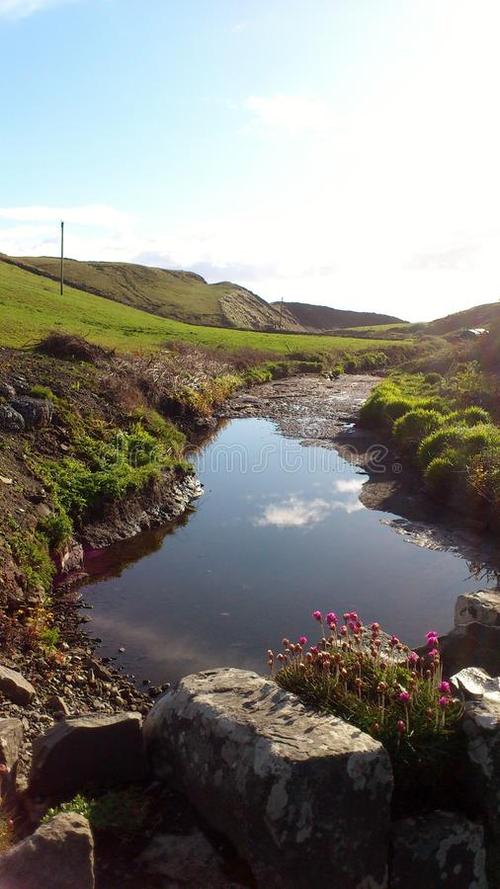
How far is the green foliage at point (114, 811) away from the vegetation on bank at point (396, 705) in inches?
71.0

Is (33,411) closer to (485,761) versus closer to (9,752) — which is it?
(9,752)

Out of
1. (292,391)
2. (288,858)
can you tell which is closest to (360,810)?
(288,858)

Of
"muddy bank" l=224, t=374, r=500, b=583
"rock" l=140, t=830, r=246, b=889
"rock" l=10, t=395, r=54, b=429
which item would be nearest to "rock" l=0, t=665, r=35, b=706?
"rock" l=140, t=830, r=246, b=889

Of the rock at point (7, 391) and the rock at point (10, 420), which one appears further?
the rock at point (7, 391)

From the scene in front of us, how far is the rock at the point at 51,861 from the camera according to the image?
4836 millimetres

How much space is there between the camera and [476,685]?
675 cm

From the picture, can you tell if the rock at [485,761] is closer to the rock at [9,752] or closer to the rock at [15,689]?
the rock at [9,752]

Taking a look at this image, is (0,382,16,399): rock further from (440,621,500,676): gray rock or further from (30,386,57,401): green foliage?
(440,621,500,676): gray rock

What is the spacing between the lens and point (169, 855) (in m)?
5.74

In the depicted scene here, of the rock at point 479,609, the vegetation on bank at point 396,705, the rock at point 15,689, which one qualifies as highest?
the vegetation on bank at point 396,705

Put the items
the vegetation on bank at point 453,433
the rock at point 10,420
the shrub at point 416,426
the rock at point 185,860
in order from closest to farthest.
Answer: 1. the rock at point 185,860
2. the rock at point 10,420
3. the vegetation on bank at point 453,433
4. the shrub at point 416,426

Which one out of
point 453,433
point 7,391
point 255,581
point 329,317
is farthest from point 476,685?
point 329,317

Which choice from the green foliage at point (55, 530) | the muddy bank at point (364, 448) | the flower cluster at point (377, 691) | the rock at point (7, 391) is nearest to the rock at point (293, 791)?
the flower cluster at point (377, 691)

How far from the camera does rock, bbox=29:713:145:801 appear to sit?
639cm
